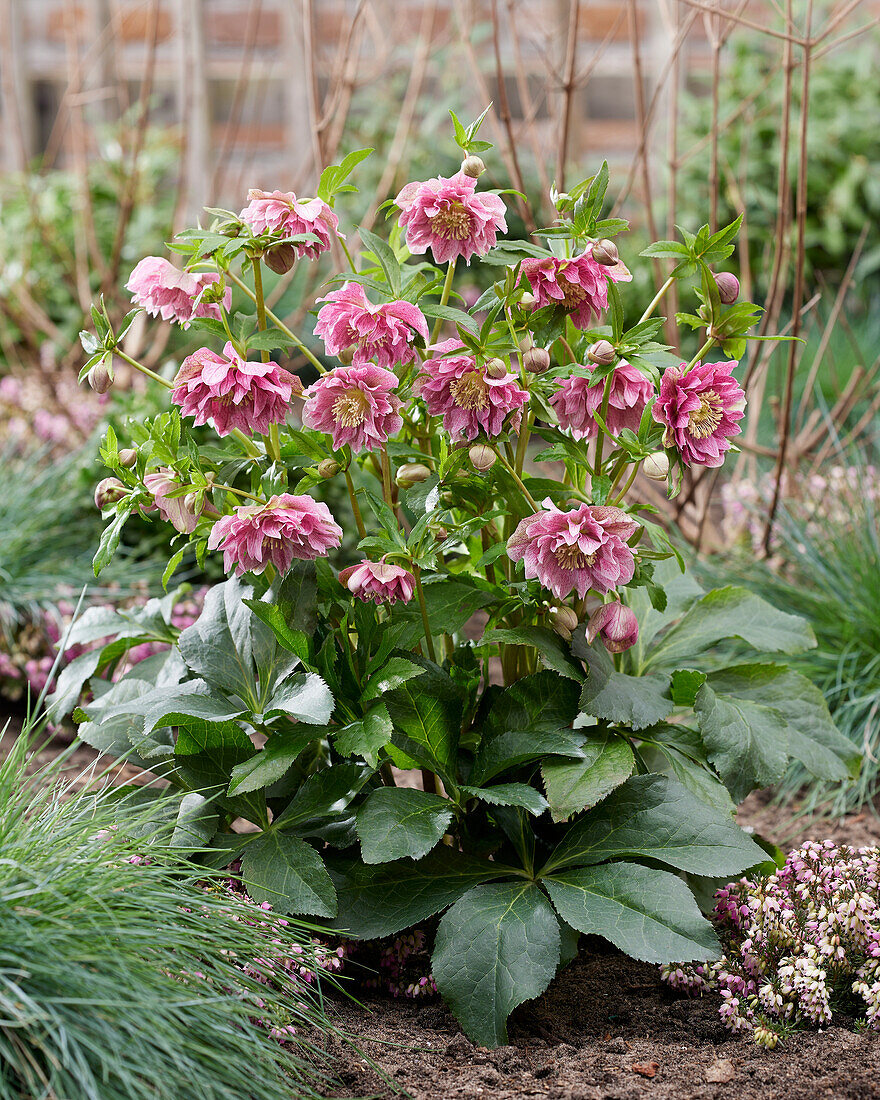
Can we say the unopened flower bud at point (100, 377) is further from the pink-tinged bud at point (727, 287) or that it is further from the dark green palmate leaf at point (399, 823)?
the pink-tinged bud at point (727, 287)

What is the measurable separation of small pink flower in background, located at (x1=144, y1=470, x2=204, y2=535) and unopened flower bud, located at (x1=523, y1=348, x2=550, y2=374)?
0.40 metres

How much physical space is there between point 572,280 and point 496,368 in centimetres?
17

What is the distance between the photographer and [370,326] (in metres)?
1.16

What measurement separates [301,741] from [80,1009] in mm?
384

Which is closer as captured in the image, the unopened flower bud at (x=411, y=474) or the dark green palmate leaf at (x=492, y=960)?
the dark green palmate leaf at (x=492, y=960)

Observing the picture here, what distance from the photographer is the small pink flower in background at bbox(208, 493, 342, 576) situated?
44.1 inches

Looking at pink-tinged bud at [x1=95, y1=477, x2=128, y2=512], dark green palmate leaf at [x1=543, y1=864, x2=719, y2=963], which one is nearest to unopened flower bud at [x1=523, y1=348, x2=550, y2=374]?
pink-tinged bud at [x1=95, y1=477, x2=128, y2=512]

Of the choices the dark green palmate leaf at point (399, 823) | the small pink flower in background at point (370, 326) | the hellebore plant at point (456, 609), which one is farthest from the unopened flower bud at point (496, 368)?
the dark green palmate leaf at point (399, 823)

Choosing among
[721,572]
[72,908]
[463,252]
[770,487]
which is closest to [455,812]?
[72,908]

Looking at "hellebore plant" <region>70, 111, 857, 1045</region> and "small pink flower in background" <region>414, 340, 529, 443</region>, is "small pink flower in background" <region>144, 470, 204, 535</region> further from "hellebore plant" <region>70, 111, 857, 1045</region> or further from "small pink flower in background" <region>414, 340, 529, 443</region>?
"small pink flower in background" <region>414, 340, 529, 443</region>

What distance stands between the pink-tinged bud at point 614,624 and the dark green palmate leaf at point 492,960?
0.33 metres

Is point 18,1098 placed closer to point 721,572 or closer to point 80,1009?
point 80,1009

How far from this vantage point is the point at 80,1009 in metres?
0.94

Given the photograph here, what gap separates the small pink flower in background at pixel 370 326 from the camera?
1154mm
